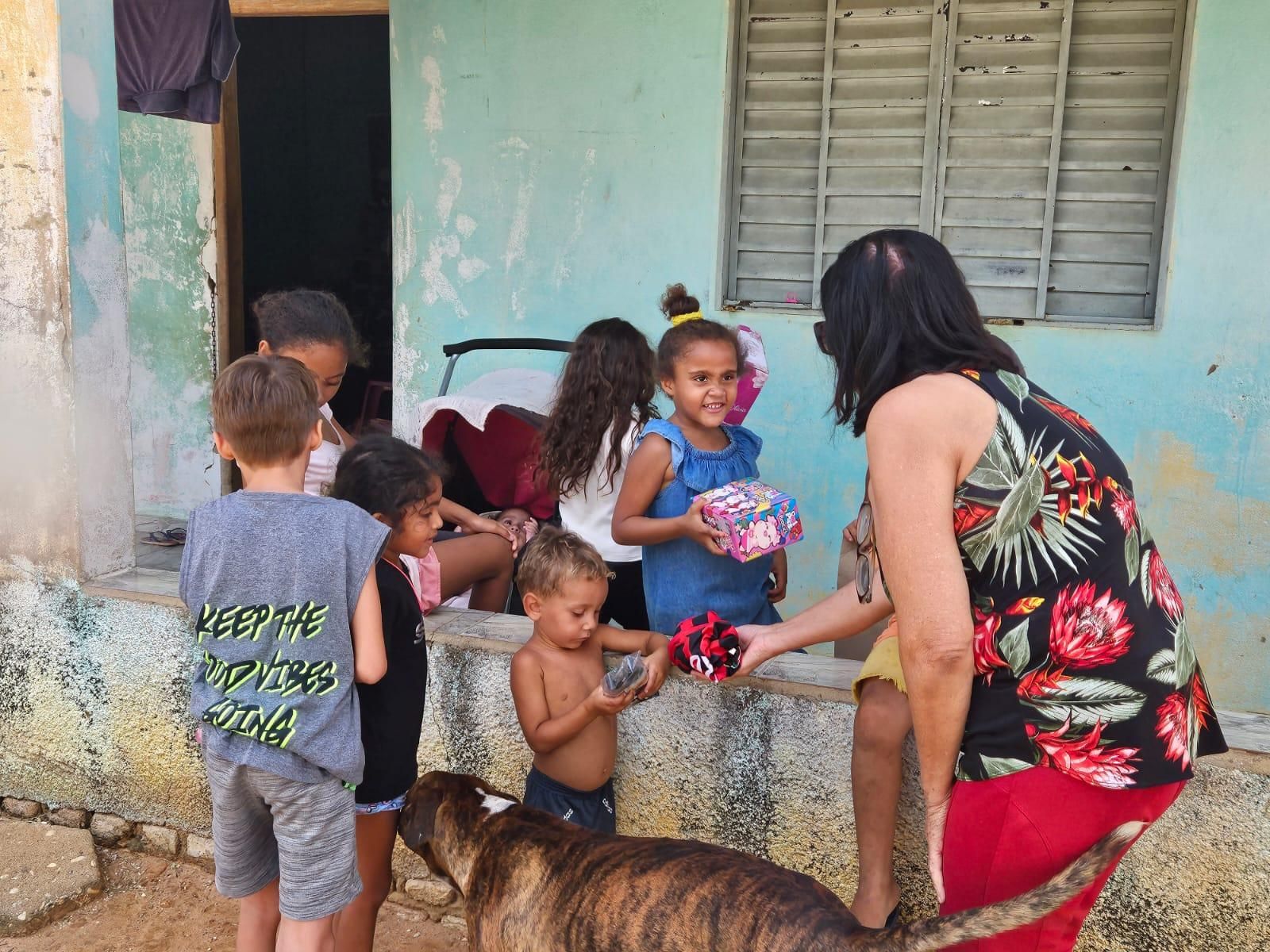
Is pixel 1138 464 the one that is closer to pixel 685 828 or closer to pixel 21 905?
pixel 685 828

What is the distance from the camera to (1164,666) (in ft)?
5.82

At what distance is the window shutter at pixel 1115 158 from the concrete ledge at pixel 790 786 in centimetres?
282

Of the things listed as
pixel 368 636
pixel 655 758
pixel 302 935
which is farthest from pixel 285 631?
pixel 655 758

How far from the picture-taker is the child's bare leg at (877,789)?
8.20ft

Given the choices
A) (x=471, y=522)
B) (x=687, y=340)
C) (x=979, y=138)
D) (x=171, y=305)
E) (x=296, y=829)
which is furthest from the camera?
(x=171, y=305)

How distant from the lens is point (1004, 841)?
1.78 metres

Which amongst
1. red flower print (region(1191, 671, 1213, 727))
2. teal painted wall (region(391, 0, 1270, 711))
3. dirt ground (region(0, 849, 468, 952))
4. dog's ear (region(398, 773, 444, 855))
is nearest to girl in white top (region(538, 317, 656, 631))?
dirt ground (region(0, 849, 468, 952))

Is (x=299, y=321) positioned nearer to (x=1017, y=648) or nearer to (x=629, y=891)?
(x=629, y=891)

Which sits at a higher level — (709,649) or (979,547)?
(979,547)

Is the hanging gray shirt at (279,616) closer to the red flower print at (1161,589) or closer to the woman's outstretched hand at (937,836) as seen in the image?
the woman's outstretched hand at (937,836)

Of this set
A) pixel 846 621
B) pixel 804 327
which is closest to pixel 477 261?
pixel 804 327

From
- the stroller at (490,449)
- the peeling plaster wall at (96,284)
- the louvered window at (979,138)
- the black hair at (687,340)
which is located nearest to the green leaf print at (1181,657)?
the black hair at (687,340)

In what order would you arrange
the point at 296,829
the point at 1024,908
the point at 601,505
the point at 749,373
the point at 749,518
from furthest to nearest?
the point at 749,373
the point at 601,505
the point at 749,518
the point at 296,829
the point at 1024,908

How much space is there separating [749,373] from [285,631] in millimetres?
2340
